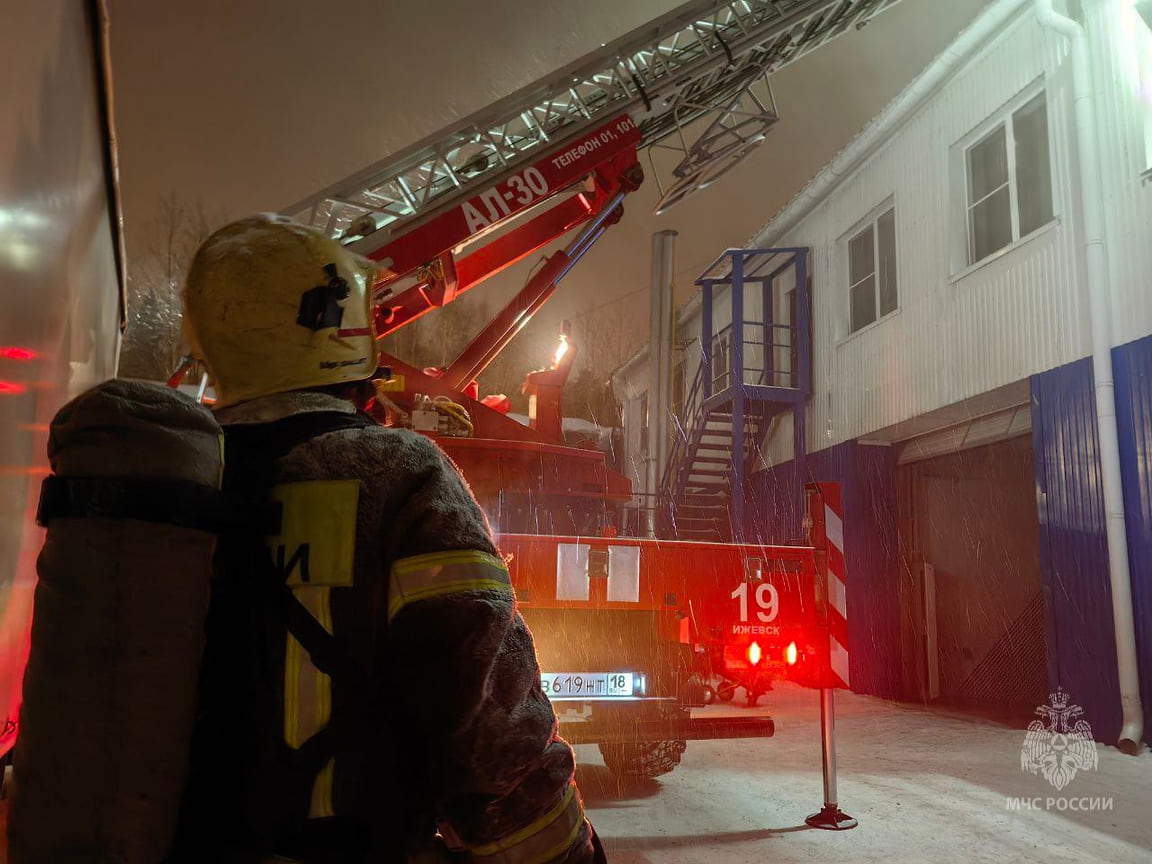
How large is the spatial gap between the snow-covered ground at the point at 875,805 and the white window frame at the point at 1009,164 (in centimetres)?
508

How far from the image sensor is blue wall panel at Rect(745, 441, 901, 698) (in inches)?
422

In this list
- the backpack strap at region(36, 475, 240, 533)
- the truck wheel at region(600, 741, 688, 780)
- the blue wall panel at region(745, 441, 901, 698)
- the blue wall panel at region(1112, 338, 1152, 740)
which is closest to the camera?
the backpack strap at region(36, 475, 240, 533)

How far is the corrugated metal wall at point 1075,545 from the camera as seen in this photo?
7.16 m

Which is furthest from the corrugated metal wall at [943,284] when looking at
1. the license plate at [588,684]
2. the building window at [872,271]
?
the license plate at [588,684]

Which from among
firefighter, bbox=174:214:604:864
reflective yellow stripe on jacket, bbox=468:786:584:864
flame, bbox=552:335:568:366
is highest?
flame, bbox=552:335:568:366

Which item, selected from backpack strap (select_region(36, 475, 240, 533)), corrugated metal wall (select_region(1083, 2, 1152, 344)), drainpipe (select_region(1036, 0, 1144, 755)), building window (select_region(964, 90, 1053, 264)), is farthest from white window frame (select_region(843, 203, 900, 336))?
backpack strap (select_region(36, 475, 240, 533))

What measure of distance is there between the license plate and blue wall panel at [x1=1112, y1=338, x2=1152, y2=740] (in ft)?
15.9

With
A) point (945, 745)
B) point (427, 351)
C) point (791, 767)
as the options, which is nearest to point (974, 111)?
point (945, 745)

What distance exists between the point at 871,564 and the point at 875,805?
6356 mm

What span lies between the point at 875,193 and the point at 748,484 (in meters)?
5.83

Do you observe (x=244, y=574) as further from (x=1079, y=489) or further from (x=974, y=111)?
(x=974, y=111)

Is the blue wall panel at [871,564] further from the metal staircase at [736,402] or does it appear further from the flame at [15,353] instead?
the flame at [15,353]

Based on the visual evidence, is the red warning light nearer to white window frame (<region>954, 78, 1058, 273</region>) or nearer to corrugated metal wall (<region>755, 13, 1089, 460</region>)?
corrugated metal wall (<region>755, 13, 1089, 460</region>)

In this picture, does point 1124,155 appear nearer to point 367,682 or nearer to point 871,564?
point 871,564
